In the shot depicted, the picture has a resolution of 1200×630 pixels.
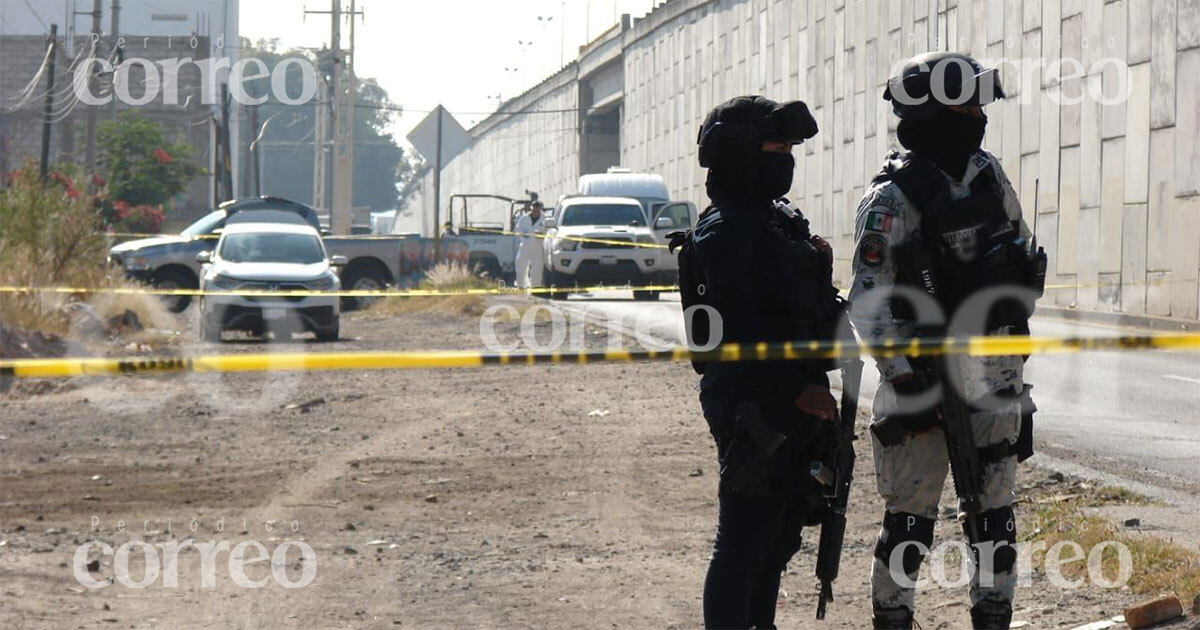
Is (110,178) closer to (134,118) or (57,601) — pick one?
(134,118)

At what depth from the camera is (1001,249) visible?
4.78 m

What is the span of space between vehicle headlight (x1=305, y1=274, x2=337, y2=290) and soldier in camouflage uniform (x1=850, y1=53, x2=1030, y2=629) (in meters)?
16.2

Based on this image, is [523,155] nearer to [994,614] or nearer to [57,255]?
[57,255]

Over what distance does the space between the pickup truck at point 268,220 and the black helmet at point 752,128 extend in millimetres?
21195

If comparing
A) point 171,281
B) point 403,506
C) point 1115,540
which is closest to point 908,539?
point 1115,540

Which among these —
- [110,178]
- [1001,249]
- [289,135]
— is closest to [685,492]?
[1001,249]

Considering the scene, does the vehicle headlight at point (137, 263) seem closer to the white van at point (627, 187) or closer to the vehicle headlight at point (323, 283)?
the vehicle headlight at point (323, 283)

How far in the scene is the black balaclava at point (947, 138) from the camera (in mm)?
4883

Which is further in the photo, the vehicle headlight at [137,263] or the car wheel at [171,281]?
the car wheel at [171,281]

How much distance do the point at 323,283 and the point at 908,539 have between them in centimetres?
1653

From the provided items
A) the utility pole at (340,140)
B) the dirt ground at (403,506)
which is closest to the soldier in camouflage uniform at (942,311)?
the dirt ground at (403,506)

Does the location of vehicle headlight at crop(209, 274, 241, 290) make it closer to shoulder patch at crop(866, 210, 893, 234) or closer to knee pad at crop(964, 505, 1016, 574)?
shoulder patch at crop(866, 210, 893, 234)

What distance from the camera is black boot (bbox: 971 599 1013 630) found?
185 inches

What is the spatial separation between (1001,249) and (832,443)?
787 millimetres
